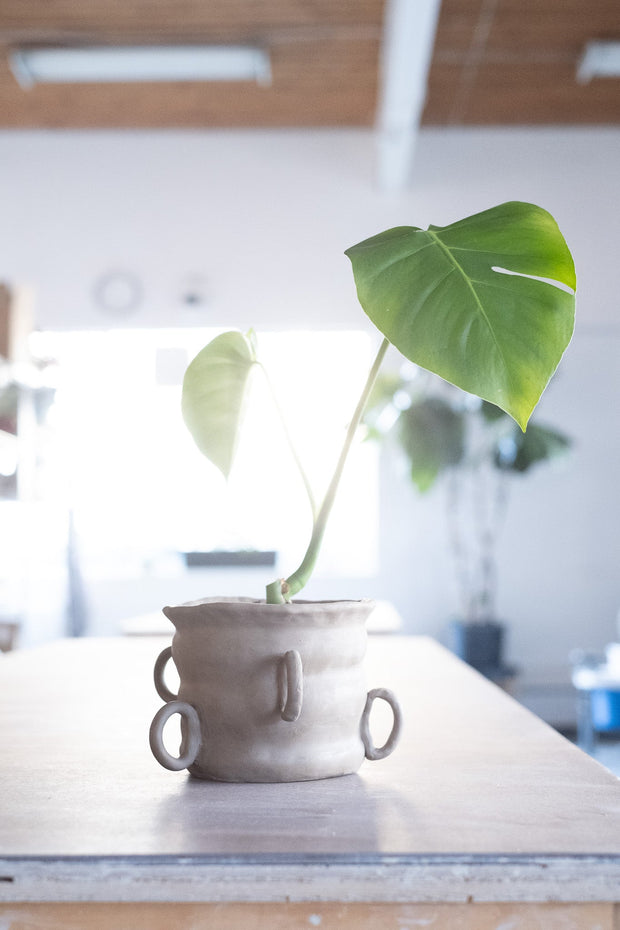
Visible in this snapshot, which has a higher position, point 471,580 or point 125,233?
point 125,233

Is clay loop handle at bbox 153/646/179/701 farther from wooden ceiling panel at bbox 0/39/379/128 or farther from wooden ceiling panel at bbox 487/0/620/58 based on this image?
wooden ceiling panel at bbox 0/39/379/128

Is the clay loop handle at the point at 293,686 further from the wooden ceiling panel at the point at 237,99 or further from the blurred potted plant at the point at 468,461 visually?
the wooden ceiling panel at the point at 237,99

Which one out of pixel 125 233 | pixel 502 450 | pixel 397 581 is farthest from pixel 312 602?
pixel 125 233

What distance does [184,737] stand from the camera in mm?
667

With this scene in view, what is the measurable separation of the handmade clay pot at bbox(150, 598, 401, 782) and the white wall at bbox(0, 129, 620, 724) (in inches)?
186

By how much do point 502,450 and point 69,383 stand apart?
2.51 m

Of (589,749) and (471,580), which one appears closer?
(589,749)

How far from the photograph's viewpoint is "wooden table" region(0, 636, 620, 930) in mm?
498

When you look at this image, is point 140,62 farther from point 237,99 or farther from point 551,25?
point 551,25

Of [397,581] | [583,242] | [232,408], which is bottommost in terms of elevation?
[397,581]

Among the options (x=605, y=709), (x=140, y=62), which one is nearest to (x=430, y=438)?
(x=605, y=709)

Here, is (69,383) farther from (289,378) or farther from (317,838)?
(317,838)

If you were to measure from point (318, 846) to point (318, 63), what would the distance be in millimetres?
4731

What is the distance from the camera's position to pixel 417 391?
205 inches
